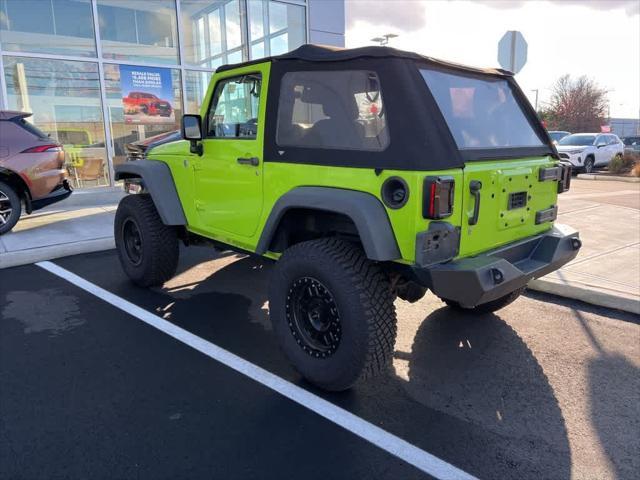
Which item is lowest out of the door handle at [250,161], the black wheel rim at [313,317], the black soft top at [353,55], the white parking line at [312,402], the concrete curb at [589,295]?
the white parking line at [312,402]

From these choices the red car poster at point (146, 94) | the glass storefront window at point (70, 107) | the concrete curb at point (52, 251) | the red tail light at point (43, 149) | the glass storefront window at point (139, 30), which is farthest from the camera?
the red car poster at point (146, 94)

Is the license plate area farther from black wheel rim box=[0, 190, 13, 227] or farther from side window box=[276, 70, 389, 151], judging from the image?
black wheel rim box=[0, 190, 13, 227]

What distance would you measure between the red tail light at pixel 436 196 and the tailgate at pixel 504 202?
0.20 m

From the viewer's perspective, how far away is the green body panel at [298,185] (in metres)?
2.84

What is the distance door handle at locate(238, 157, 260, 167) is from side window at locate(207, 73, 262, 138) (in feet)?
0.57

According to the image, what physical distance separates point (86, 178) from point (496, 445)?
10.2 meters

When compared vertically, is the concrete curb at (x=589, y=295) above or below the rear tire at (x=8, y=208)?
below

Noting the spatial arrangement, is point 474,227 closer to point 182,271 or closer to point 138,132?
point 182,271

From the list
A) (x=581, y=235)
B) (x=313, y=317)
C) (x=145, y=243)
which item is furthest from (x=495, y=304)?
(x=581, y=235)

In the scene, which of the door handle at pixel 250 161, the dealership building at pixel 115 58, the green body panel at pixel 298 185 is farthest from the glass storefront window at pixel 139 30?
Answer: the door handle at pixel 250 161

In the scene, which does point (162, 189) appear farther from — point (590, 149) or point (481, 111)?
point (590, 149)

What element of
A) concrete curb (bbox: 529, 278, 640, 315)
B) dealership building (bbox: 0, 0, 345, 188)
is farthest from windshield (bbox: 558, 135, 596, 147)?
concrete curb (bbox: 529, 278, 640, 315)

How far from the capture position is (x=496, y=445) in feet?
8.61

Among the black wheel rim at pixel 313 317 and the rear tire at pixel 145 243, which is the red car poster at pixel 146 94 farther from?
the black wheel rim at pixel 313 317
